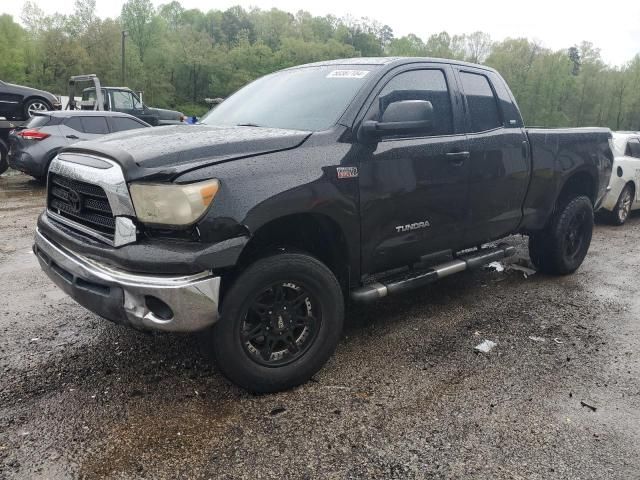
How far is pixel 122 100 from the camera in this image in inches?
720

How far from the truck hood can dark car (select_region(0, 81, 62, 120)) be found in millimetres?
11161

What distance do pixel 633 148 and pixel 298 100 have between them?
777 cm

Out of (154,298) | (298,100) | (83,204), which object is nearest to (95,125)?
(298,100)

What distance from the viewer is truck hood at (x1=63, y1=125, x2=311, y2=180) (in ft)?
8.70

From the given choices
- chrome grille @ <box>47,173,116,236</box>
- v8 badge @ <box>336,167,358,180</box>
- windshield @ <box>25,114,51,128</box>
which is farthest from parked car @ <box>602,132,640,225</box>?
windshield @ <box>25,114,51,128</box>

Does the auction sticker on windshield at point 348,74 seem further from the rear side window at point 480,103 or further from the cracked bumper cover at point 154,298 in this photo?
the cracked bumper cover at point 154,298

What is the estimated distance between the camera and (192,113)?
6856cm

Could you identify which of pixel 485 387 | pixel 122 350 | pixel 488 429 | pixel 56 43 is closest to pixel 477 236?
pixel 485 387

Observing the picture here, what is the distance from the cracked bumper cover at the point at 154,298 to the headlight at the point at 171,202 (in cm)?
29

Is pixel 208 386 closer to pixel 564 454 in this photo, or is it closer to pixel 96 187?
pixel 96 187

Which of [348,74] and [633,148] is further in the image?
[633,148]

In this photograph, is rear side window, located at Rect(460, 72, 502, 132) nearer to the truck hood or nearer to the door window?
the truck hood

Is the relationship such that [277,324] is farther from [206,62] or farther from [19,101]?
[206,62]

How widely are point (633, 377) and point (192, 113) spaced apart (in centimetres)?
7004
